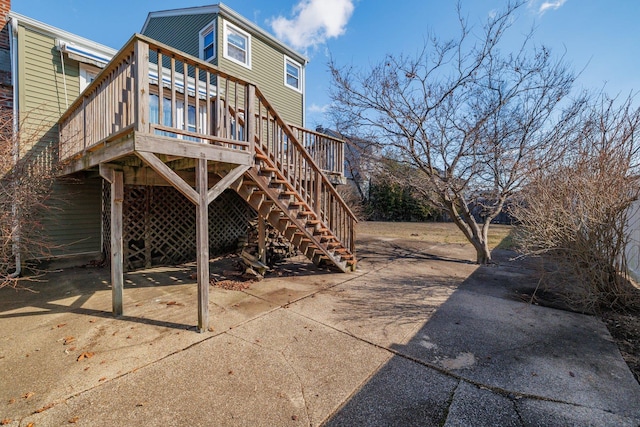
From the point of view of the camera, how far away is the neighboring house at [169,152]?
3410 millimetres

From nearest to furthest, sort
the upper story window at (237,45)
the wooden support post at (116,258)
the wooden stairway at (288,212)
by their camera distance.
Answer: the wooden support post at (116,258) → the wooden stairway at (288,212) → the upper story window at (237,45)

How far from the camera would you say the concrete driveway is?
2158mm

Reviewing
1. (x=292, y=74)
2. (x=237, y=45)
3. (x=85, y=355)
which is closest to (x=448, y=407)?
(x=85, y=355)

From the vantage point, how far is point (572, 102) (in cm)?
665

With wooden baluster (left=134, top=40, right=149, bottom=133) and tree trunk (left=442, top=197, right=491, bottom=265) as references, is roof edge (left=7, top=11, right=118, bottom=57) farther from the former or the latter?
tree trunk (left=442, top=197, right=491, bottom=265)

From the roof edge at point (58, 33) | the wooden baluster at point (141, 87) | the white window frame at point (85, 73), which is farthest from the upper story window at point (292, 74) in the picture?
the wooden baluster at point (141, 87)

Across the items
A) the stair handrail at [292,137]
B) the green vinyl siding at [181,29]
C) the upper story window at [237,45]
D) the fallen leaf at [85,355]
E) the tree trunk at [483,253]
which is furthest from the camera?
the green vinyl siding at [181,29]

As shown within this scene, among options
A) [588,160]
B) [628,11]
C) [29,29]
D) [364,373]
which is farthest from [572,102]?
[29,29]

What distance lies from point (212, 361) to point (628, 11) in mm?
8151

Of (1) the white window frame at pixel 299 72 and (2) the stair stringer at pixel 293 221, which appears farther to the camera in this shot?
(1) the white window frame at pixel 299 72

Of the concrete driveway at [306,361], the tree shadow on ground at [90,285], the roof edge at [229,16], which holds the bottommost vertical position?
the concrete driveway at [306,361]

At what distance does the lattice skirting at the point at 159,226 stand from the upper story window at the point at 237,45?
4.55 m

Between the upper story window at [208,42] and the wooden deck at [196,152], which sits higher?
the upper story window at [208,42]

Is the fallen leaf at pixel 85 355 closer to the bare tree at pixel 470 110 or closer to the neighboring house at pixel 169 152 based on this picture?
the neighboring house at pixel 169 152
